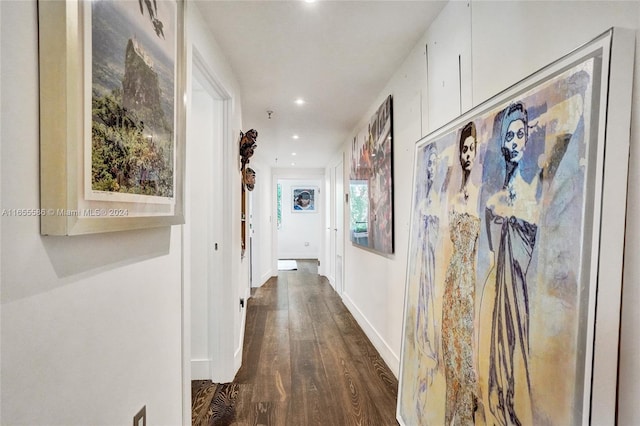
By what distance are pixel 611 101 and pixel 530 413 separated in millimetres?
853

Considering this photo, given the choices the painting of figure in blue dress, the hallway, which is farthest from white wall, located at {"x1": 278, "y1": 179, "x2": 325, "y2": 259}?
the painting of figure in blue dress

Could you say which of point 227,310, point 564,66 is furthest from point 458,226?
point 227,310

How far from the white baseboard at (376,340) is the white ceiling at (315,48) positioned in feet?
7.18

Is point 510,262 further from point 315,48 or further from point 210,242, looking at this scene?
point 210,242

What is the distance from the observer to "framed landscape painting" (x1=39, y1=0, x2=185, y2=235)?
0.67 m

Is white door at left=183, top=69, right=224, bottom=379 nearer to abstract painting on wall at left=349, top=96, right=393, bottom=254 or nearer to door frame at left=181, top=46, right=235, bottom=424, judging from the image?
door frame at left=181, top=46, right=235, bottom=424

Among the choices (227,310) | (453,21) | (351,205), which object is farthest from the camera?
(351,205)

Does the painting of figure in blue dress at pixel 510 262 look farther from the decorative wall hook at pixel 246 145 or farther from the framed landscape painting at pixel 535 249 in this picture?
the decorative wall hook at pixel 246 145

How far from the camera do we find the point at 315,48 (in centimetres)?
197

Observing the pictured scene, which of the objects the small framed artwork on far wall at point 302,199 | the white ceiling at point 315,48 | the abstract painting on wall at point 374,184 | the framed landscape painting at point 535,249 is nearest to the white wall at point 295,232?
the small framed artwork on far wall at point 302,199

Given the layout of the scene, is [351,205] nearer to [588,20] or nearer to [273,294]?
[273,294]

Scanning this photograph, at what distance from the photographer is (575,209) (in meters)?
0.78

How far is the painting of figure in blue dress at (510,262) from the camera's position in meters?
0.78

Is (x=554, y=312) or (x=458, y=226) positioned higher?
(x=458, y=226)
